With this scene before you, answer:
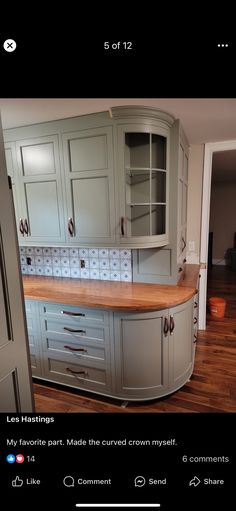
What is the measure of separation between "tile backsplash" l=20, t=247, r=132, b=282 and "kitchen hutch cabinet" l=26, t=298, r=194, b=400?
1.89ft

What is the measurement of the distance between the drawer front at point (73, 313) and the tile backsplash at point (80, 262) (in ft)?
1.82

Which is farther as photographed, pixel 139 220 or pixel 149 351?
pixel 139 220

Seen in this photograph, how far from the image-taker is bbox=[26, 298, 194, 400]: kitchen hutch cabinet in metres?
1.69

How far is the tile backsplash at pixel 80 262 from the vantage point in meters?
2.22

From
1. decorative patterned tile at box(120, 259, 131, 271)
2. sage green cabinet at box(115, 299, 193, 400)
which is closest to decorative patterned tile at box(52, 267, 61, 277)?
decorative patterned tile at box(120, 259, 131, 271)

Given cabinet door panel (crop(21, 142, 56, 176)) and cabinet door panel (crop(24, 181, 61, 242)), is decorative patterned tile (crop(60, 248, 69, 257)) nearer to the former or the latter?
cabinet door panel (crop(24, 181, 61, 242))

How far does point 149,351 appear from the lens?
5.63ft

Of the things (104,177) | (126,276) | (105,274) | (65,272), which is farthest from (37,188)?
(126,276)

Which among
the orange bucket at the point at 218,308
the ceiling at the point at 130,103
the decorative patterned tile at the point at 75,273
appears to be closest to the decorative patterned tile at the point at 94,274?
the decorative patterned tile at the point at 75,273

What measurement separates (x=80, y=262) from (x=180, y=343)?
1.17 m

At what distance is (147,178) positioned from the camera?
6.23 ft
